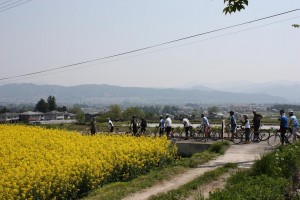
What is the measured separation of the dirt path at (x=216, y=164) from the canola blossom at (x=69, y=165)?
1869 mm

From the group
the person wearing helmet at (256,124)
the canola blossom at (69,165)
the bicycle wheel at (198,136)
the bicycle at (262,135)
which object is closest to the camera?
the canola blossom at (69,165)

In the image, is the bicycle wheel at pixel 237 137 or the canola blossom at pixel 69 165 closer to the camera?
the canola blossom at pixel 69 165

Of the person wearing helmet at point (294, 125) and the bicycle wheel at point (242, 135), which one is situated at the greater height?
the person wearing helmet at point (294, 125)

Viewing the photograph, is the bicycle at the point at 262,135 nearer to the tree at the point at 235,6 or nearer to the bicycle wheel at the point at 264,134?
the bicycle wheel at the point at 264,134

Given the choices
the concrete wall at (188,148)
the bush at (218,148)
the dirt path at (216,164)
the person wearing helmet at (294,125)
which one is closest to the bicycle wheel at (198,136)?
the concrete wall at (188,148)

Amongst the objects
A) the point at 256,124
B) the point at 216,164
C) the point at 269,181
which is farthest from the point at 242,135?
the point at 269,181

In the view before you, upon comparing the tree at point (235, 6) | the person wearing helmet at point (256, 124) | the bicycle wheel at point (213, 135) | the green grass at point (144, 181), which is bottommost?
the green grass at point (144, 181)

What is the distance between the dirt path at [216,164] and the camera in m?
12.5

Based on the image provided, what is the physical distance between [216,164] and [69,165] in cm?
630

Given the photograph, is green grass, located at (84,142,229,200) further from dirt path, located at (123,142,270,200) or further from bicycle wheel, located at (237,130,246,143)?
bicycle wheel, located at (237,130,246,143)

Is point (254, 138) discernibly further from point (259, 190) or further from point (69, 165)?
point (259, 190)

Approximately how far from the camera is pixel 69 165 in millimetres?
12930

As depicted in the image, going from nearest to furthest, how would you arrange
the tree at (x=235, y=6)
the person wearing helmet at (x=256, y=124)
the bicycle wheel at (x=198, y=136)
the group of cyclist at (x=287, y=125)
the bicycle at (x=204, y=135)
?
the tree at (x=235, y=6)
the group of cyclist at (x=287, y=125)
the person wearing helmet at (x=256, y=124)
the bicycle at (x=204, y=135)
the bicycle wheel at (x=198, y=136)

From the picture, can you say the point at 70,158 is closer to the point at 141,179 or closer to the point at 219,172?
the point at 141,179
